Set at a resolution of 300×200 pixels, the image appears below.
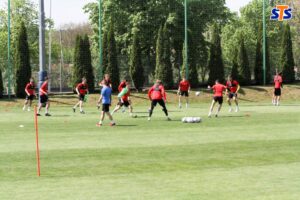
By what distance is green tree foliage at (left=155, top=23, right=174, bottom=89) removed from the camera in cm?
4881

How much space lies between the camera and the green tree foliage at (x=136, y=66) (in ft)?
158

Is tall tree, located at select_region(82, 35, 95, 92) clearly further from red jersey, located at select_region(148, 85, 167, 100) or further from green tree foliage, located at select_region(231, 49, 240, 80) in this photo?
red jersey, located at select_region(148, 85, 167, 100)

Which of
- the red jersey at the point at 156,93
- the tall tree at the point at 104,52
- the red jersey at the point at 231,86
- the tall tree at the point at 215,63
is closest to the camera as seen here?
the red jersey at the point at 156,93

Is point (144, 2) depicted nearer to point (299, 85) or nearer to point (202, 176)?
point (299, 85)

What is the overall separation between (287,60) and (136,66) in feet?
41.3

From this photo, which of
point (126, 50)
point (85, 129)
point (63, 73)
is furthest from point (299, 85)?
point (85, 129)

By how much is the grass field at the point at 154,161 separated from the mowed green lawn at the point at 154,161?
2 cm

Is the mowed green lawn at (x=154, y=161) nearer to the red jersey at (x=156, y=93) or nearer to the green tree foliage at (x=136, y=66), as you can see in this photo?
the red jersey at (x=156, y=93)

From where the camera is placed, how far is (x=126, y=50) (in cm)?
5362

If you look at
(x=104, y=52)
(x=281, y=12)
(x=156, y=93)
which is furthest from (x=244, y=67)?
(x=156, y=93)

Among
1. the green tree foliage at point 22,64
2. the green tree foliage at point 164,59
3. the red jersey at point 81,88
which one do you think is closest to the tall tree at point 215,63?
the green tree foliage at point 164,59

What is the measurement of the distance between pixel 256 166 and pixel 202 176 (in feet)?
5.97

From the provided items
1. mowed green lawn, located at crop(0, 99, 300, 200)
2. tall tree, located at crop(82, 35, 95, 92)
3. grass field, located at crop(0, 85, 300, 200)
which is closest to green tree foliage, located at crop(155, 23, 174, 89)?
tall tree, located at crop(82, 35, 95, 92)

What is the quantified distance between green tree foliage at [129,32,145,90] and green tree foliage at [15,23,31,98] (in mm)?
8013
